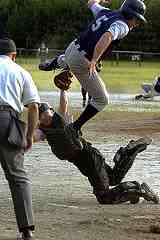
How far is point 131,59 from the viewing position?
202ft

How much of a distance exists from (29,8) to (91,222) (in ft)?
252

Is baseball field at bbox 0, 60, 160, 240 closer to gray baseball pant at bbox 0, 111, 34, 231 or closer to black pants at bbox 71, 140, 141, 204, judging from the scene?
black pants at bbox 71, 140, 141, 204

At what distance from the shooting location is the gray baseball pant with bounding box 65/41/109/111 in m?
9.71

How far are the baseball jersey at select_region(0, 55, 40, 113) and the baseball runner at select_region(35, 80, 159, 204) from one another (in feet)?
5.71

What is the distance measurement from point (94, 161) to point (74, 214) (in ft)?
3.67

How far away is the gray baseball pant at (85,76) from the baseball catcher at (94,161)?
794 mm

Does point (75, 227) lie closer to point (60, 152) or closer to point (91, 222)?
point (91, 222)

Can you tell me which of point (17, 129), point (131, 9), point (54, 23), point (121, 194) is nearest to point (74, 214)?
point (121, 194)

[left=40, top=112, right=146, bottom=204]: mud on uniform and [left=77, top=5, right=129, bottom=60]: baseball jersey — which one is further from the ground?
[left=77, top=5, right=129, bottom=60]: baseball jersey

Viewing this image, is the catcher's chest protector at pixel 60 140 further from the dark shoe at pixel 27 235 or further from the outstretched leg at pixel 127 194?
the dark shoe at pixel 27 235

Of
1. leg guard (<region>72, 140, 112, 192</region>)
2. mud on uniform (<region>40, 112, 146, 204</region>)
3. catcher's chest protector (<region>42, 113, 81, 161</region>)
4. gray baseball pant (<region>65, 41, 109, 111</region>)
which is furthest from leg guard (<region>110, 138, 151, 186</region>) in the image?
gray baseball pant (<region>65, 41, 109, 111</region>)

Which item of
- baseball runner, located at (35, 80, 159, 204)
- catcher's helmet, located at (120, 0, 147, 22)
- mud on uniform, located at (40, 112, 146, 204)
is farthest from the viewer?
catcher's helmet, located at (120, 0, 147, 22)

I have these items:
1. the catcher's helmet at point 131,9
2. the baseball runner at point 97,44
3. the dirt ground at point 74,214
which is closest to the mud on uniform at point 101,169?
the dirt ground at point 74,214

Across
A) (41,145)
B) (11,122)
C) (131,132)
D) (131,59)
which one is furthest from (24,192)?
(131,59)
